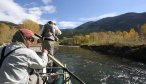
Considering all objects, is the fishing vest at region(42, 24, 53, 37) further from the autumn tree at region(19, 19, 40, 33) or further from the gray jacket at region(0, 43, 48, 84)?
the autumn tree at region(19, 19, 40, 33)

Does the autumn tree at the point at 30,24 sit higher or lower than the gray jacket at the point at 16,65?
higher

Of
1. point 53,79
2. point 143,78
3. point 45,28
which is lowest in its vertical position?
point 143,78

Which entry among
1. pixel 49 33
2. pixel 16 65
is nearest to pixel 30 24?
pixel 49 33

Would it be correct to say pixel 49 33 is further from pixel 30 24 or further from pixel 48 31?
pixel 30 24

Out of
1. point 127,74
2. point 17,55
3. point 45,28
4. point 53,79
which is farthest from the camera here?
point 127,74

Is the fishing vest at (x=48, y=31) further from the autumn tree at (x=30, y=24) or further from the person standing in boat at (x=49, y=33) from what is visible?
the autumn tree at (x=30, y=24)

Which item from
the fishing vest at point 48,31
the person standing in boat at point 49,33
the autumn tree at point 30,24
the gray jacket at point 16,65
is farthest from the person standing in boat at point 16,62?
the autumn tree at point 30,24

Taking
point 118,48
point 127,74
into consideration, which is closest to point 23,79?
point 127,74

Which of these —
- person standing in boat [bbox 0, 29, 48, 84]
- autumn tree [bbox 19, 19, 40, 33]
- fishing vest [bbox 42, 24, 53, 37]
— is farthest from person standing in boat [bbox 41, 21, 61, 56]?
autumn tree [bbox 19, 19, 40, 33]

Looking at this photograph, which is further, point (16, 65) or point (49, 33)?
point (49, 33)

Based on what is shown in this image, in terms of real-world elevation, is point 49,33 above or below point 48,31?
below

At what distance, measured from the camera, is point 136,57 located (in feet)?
181

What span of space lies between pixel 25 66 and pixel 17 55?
0.27m

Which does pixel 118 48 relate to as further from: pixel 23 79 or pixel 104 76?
pixel 23 79
